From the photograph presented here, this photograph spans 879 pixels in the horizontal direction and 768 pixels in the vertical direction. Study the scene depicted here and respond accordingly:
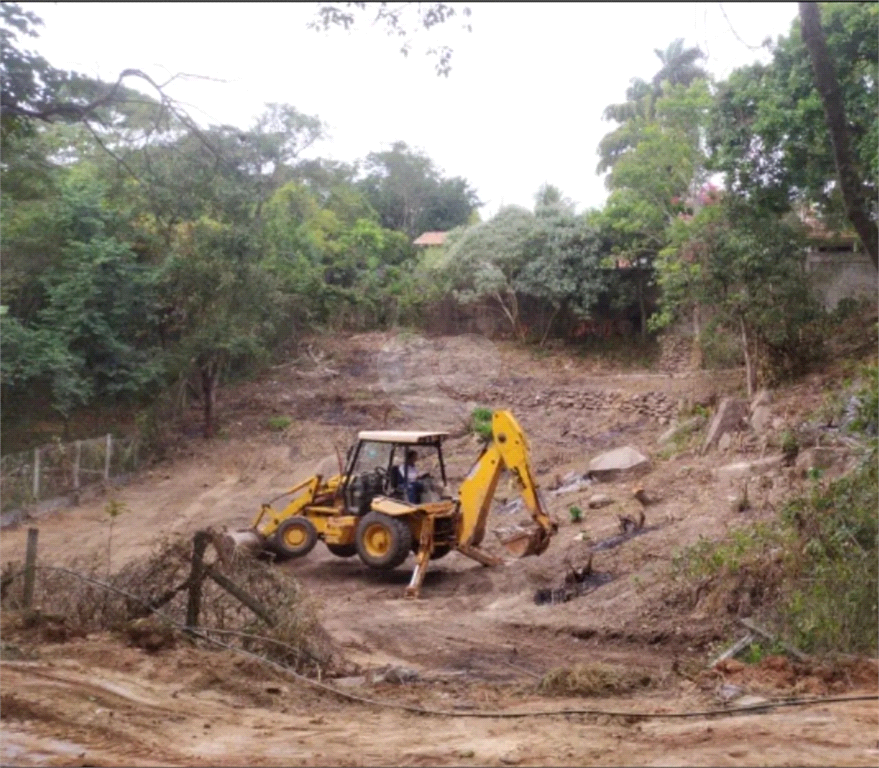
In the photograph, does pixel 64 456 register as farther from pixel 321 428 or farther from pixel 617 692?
pixel 617 692

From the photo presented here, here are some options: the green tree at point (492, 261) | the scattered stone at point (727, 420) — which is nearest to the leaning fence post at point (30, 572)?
the scattered stone at point (727, 420)

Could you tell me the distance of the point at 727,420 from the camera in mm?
20906

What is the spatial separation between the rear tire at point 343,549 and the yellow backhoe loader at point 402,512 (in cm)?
1

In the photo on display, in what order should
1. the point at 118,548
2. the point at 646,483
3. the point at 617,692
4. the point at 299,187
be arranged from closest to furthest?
the point at 617,692 → the point at 118,548 → the point at 646,483 → the point at 299,187

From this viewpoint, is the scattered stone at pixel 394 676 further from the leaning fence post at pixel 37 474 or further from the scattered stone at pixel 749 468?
the leaning fence post at pixel 37 474

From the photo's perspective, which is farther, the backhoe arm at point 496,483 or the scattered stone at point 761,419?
the scattered stone at point 761,419

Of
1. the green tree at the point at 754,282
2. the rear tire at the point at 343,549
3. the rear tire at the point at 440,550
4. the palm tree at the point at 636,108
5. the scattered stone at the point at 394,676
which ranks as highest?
the palm tree at the point at 636,108

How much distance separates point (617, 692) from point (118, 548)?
1101cm

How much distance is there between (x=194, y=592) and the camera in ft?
30.6

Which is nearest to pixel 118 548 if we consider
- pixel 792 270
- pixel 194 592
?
pixel 194 592

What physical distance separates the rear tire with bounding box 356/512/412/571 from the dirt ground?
433 mm

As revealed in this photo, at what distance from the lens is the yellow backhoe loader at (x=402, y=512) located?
598 inches

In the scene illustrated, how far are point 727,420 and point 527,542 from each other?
24.1 feet

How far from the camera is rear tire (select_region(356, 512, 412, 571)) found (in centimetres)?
1530
